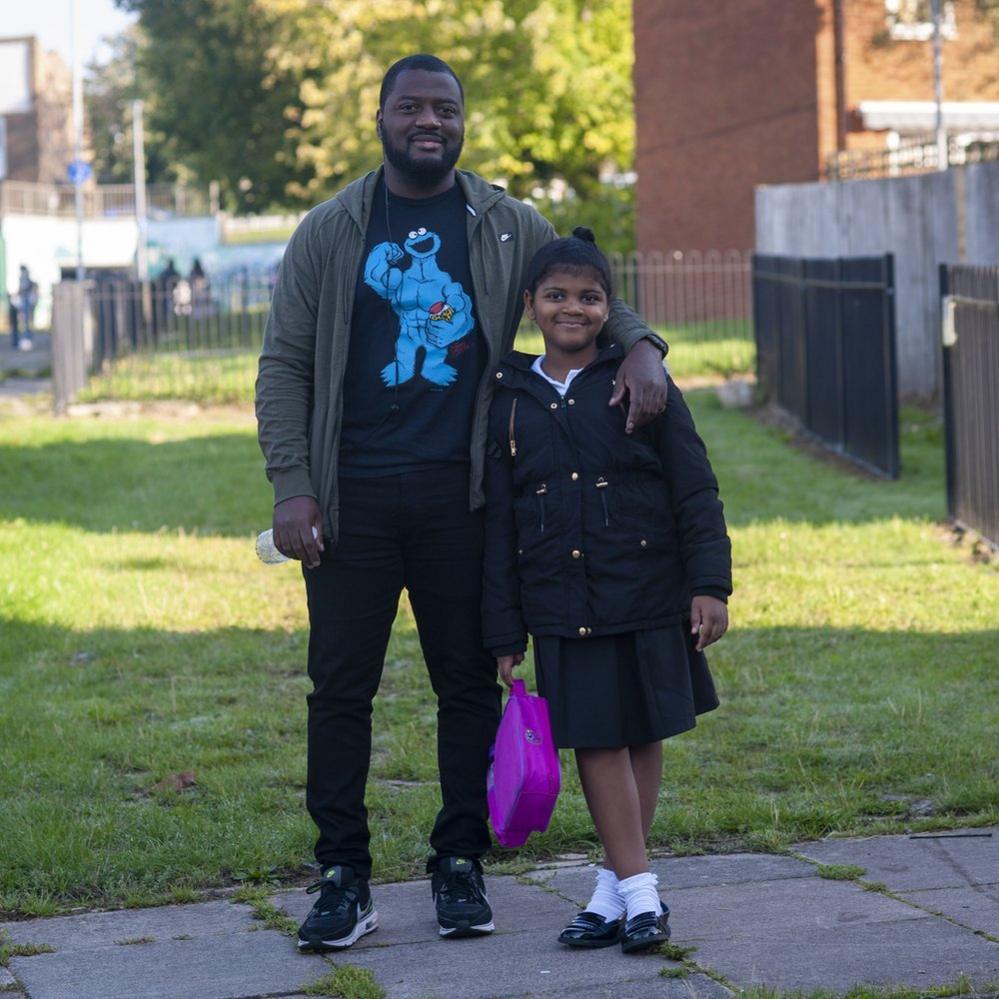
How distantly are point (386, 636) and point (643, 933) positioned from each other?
3.15 ft

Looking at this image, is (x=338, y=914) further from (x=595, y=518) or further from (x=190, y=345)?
(x=190, y=345)

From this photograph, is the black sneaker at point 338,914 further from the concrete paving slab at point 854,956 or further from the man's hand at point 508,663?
the concrete paving slab at point 854,956

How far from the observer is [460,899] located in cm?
427

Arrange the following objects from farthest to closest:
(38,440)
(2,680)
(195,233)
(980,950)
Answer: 1. (195,233)
2. (38,440)
3. (2,680)
4. (980,950)

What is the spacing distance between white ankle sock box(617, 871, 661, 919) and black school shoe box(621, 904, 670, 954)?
0.01m

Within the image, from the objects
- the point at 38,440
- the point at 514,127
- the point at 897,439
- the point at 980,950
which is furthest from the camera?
the point at 514,127

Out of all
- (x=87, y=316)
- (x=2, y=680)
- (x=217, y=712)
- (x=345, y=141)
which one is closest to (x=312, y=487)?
(x=217, y=712)

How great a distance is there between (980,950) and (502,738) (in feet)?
3.83

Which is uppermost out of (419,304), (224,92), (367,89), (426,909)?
(224,92)

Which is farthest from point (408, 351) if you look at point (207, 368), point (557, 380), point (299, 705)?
point (207, 368)

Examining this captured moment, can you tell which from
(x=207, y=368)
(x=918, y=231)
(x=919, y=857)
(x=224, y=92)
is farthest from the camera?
(x=224, y=92)

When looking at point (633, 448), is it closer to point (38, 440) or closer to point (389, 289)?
point (389, 289)

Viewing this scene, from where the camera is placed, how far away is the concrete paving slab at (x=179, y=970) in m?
3.87

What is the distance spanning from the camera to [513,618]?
423 centimetres
